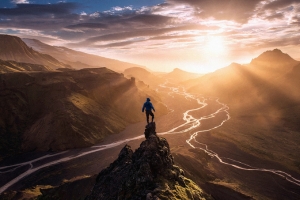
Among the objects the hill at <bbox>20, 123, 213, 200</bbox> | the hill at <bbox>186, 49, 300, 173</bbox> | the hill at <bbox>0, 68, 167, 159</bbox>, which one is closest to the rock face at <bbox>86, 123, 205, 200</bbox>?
the hill at <bbox>20, 123, 213, 200</bbox>

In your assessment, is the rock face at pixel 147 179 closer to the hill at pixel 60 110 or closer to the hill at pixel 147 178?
the hill at pixel 147 178

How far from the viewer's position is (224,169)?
234ft

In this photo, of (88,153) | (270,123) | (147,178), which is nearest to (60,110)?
(88,153)

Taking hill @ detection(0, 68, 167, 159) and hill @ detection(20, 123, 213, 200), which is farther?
hill @ detection(0, 68, 167, 159)

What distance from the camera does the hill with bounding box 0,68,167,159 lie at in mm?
94250

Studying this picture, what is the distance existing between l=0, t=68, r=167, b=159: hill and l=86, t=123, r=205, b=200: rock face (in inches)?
2741

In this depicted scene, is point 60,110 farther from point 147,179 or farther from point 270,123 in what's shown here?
point 270,123

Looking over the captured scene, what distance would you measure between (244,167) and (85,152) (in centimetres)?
5903

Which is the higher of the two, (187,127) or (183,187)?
(183,187)

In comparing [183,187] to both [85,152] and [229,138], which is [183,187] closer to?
[85,152]

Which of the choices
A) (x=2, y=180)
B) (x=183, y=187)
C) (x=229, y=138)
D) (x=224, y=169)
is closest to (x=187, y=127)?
(x=229, y=138)

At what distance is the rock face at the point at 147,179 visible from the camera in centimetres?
2443

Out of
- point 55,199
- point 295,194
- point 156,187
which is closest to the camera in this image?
point 156,187

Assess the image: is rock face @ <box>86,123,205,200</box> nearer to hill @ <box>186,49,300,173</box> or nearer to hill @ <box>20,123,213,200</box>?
hill @ <box>20,123,213,200</box>
